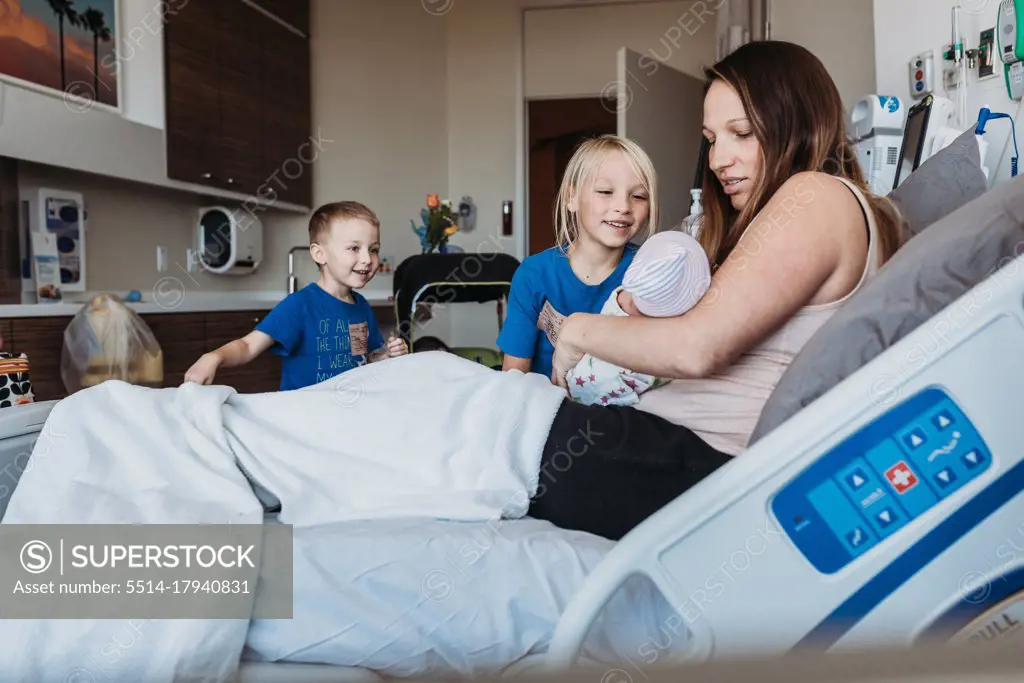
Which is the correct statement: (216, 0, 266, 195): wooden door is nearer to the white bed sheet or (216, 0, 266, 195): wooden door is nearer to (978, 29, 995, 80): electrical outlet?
(978, 29, 995, 80): electrical outlet

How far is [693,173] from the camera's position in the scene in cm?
481

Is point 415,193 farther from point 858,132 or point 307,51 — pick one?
point 858,132

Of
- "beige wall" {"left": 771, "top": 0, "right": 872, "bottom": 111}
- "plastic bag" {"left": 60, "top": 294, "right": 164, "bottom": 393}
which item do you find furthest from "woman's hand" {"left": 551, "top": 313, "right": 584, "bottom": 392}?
"beige wall" {"left": 771, "top": 0, "right": 872, "bottom": 111}

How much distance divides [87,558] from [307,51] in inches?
178

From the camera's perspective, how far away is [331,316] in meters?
2.24

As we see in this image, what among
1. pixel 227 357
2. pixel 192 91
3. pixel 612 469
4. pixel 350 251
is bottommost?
pixel 612 469

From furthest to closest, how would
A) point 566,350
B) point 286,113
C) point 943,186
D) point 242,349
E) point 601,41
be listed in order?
point 601,41
point 286,113
point 242,349
point 943,186
point 566,350

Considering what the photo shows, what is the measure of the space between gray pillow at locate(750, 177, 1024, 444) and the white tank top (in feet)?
0.47

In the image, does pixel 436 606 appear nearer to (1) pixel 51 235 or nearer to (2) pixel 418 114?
(1) pixel 51 235

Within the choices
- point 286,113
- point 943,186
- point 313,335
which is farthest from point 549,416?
point 286,113

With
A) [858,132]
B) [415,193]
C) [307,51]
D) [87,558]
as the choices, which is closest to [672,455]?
[87,558]

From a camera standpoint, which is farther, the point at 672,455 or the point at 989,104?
the point at 989,104

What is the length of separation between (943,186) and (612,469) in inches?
35.0

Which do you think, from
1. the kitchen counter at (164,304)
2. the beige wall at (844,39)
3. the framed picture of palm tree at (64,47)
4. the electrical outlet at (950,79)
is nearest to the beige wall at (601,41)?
the beige wall at (844,39)
